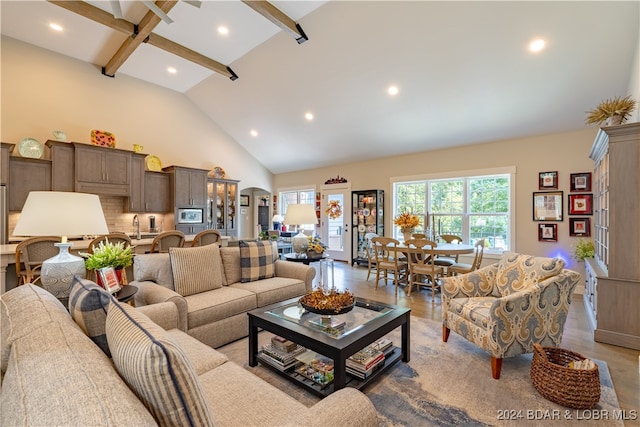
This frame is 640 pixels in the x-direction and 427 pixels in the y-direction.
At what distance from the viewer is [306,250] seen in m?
4.18

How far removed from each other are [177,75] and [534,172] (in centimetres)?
695

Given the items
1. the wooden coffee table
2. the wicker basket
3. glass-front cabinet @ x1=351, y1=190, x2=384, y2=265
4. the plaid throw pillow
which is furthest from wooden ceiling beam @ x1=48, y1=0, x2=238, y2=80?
the wicker basket

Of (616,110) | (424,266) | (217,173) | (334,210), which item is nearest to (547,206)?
(616,110)

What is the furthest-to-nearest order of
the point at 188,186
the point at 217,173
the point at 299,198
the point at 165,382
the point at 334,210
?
the point at 299,198, the point at 334,210, the point at 217,173, the point at 188,186, the point at 165,382

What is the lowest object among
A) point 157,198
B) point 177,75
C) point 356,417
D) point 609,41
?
point 356,417

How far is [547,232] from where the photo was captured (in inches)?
186

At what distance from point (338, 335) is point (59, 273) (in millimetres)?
1906

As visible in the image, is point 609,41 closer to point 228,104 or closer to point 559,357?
point 559,357

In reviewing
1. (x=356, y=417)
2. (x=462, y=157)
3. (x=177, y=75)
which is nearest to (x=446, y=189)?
(x=462, y=157)

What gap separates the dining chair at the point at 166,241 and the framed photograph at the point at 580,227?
5.87 metres

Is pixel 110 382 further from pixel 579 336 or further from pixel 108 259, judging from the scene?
pixel 579 336

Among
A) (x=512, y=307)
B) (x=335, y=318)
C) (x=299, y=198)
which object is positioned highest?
(x=299, y=198)

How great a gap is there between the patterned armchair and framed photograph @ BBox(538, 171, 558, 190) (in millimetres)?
2824

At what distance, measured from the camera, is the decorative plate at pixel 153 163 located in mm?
6117
